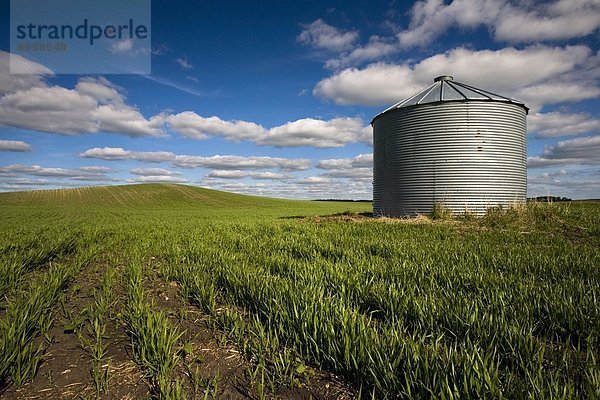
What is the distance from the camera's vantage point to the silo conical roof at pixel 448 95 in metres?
12.8

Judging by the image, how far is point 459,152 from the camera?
40.4 ft

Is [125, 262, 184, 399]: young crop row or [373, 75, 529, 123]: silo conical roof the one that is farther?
[373, 75, 529, 123]: silo conical roof

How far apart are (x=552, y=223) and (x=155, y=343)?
11956 mm

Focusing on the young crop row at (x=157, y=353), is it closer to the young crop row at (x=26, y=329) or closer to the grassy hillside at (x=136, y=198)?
the young crop row at (x=26, y=329)

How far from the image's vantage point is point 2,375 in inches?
88.0

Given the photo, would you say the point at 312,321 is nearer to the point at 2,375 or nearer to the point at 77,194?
the point at 2,375

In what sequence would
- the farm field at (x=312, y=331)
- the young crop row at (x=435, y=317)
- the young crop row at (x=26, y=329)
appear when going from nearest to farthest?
the young crop row at (x=435, y=317) → the farm field at (x=312, y=331) → the young crop row at (x=26, y=329)

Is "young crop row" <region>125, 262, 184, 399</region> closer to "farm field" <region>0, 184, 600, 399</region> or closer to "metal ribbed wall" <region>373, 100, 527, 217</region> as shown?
"farm field" <region>0, 184, 600, 399</region>

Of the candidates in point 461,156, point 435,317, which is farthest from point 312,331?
point 461,156

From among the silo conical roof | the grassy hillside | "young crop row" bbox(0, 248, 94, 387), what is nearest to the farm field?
"young crop row" bbox(0, 248, 94, 387)

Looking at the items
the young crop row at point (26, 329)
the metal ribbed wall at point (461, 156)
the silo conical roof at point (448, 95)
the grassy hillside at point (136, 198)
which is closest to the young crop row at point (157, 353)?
the young crop row at point (26, 329)

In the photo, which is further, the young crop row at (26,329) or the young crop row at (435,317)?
the young crop row at (26,329)

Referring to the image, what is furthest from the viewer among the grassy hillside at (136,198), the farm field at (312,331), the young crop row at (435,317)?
the grassy hillside at (136,198)

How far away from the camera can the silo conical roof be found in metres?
12.8
